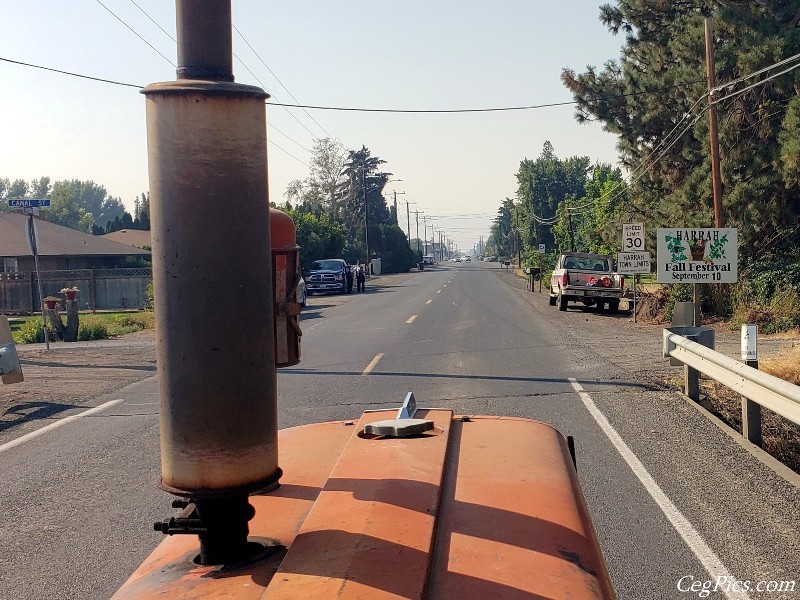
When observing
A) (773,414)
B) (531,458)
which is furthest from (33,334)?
(531,458)

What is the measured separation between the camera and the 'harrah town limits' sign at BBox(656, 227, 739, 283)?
15.2m

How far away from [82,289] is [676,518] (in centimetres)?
3313

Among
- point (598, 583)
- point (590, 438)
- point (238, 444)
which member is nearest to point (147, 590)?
point (238, 444)

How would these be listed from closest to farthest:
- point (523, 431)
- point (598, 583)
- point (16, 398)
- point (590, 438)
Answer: point (598, 583)
point (523, 431)
point (590, 438)
point (16, 398)

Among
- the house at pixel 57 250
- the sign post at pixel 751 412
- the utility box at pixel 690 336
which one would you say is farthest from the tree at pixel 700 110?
the house at pixel 57 250

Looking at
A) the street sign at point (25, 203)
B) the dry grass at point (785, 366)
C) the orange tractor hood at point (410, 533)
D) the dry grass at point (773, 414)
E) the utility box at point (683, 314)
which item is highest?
the street sign at point (25, 203)

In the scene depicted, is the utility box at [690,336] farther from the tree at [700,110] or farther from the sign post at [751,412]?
the tree at [700,110]

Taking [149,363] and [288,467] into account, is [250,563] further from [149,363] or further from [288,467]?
[149,363]

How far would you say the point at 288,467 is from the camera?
9.57 feet

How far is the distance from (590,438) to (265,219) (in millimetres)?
7381

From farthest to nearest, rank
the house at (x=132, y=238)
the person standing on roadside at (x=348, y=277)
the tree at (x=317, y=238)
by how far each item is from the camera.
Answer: the tree at (x=317, y=238), the house at (x=132, y=238), the person standing on roadside at (x=348, y=277)

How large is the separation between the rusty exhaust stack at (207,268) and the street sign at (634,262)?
2458cm

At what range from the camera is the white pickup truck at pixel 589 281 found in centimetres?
2938

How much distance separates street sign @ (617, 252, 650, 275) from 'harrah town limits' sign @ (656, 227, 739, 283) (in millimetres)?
10161
